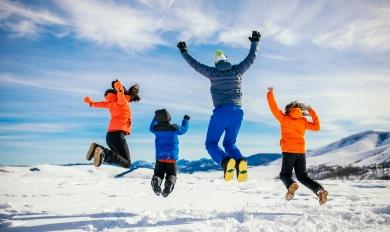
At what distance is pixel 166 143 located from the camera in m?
7.73

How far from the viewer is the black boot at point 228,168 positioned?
6.75 meters

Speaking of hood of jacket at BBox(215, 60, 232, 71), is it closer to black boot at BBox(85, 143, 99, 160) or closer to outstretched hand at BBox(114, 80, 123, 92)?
outstretched hand at BBox(114, 80, 123, 92)

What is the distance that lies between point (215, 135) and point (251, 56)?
1.89 metres

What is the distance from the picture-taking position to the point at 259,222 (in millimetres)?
6715

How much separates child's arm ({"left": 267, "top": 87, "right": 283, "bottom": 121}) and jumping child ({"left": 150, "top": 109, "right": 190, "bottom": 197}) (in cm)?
179

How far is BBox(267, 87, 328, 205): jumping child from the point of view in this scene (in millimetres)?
7488

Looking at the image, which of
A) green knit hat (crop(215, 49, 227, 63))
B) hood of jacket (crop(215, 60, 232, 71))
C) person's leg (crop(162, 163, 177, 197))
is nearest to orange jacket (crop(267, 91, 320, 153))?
hood of jacket (crop(215, 60, 232, 71))

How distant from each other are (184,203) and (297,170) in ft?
10.0

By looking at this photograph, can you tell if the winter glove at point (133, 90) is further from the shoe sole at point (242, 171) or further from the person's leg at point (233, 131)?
the shoe sole at point (242, 171)

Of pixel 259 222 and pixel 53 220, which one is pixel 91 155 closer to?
pixel 53 220

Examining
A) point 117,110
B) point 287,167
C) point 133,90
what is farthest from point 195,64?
point 287,167

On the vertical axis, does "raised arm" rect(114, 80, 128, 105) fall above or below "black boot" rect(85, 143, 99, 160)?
above

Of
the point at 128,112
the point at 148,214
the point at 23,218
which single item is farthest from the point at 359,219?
the point at 23,218

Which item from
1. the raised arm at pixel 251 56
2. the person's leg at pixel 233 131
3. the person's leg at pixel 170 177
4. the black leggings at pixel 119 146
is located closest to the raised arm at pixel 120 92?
the black leggings at pixel 119 146
